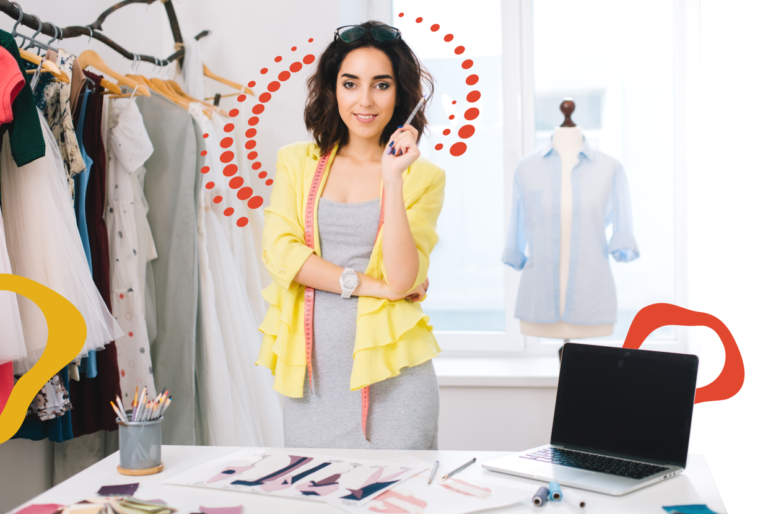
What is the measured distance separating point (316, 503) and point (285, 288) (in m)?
0.55

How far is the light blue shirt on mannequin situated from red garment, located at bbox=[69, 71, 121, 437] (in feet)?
5.09

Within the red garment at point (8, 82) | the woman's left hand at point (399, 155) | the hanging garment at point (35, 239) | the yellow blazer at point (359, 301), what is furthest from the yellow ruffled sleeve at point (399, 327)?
the red garment at point (8, 82)

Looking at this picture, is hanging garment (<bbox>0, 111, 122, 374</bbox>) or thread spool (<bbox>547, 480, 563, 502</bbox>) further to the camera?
hanging garment (<bbox>0, 111, 122, 374</bbox>)

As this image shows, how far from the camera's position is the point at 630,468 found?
1.03m

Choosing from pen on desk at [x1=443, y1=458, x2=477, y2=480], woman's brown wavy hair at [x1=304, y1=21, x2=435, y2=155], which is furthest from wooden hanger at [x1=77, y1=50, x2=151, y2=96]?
pen on desk at [x1=443, y1=458, x2=477, y2=480]

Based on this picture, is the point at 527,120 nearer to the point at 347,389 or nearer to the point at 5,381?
the point at 347,389

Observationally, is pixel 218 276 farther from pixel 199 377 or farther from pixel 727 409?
pixel 727 409

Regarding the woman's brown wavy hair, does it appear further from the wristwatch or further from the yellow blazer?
the wristwatch

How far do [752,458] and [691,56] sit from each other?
1848 millimetres

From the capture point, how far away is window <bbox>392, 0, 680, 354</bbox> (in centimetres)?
294

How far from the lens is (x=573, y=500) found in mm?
918

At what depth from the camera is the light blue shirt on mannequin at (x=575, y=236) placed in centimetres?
251

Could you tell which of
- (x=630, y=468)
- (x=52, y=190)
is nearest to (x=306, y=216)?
(x=52, y=190)

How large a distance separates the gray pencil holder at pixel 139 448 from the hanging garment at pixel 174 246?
3.12 ft
